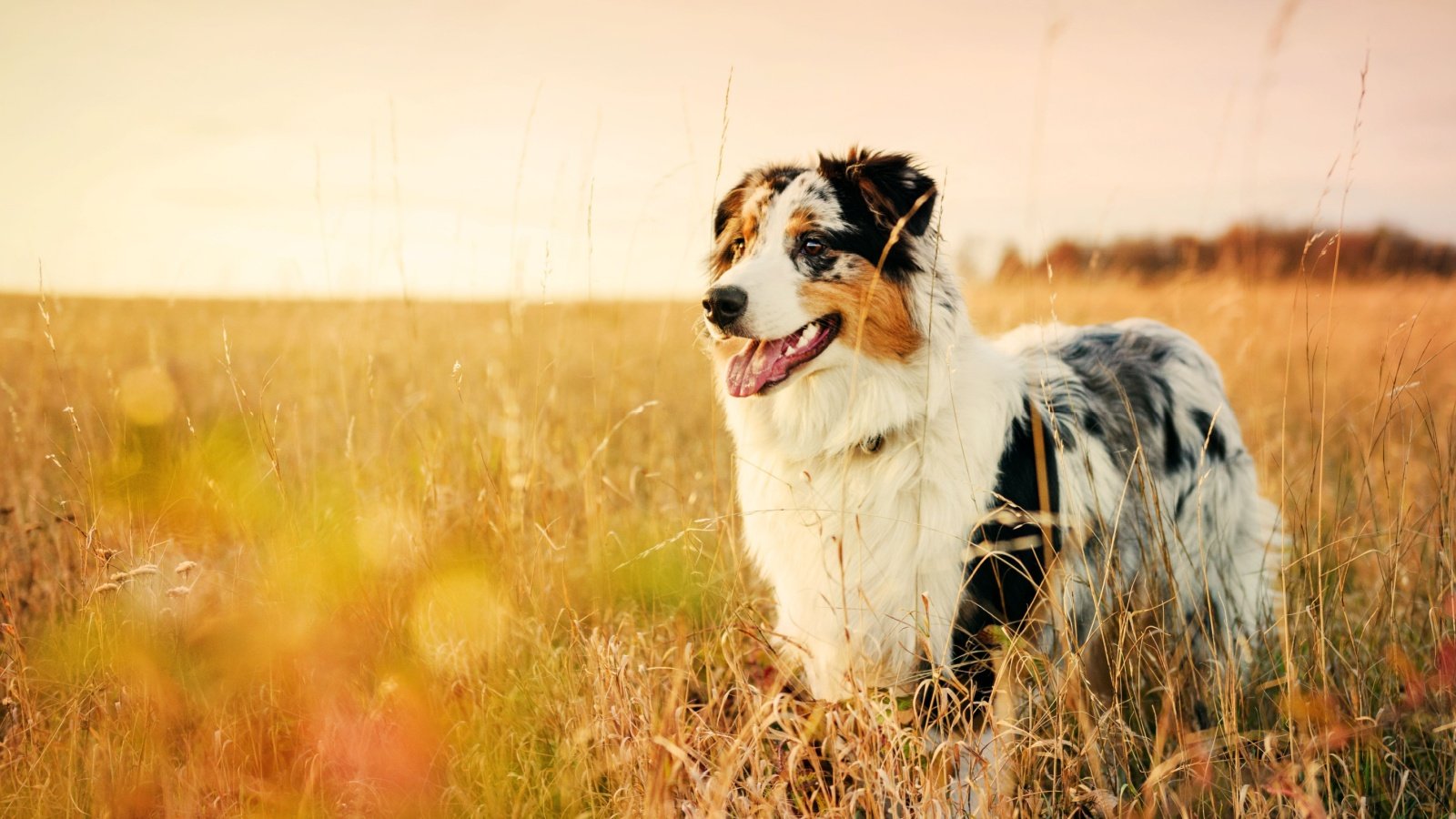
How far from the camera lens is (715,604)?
3.30m

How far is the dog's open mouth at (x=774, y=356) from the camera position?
2729mm

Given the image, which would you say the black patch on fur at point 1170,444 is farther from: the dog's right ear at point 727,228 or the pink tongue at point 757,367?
the dog's right ear at point 727,228

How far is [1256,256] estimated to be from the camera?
4242 mm

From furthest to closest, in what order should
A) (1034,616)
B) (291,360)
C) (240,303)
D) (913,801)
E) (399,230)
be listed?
(240,303) → (291,360) → (399,230) → (1034,616) → (913,801)

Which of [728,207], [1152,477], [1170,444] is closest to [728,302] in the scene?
[728,207]

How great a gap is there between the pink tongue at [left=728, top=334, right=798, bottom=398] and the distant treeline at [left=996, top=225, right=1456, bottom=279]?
802 mm

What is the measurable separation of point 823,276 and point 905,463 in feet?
2.21

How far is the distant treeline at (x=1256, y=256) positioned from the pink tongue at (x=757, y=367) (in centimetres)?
80

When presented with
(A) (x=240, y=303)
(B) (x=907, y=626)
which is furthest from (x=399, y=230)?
(A) (x=240, y=303)

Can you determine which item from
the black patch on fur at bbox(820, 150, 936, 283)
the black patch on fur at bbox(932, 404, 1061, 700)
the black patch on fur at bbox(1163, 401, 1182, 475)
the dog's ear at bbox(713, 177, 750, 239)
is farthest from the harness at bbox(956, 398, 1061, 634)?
the dog's ear at bbox(713, 177, 750, 239)

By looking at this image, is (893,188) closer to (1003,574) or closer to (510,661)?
(1003,574)

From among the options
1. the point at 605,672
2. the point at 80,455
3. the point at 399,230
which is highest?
the point at 399,230

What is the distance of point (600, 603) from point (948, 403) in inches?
58.0

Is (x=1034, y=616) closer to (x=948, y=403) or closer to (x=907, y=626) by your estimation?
(x=907, y=626)
